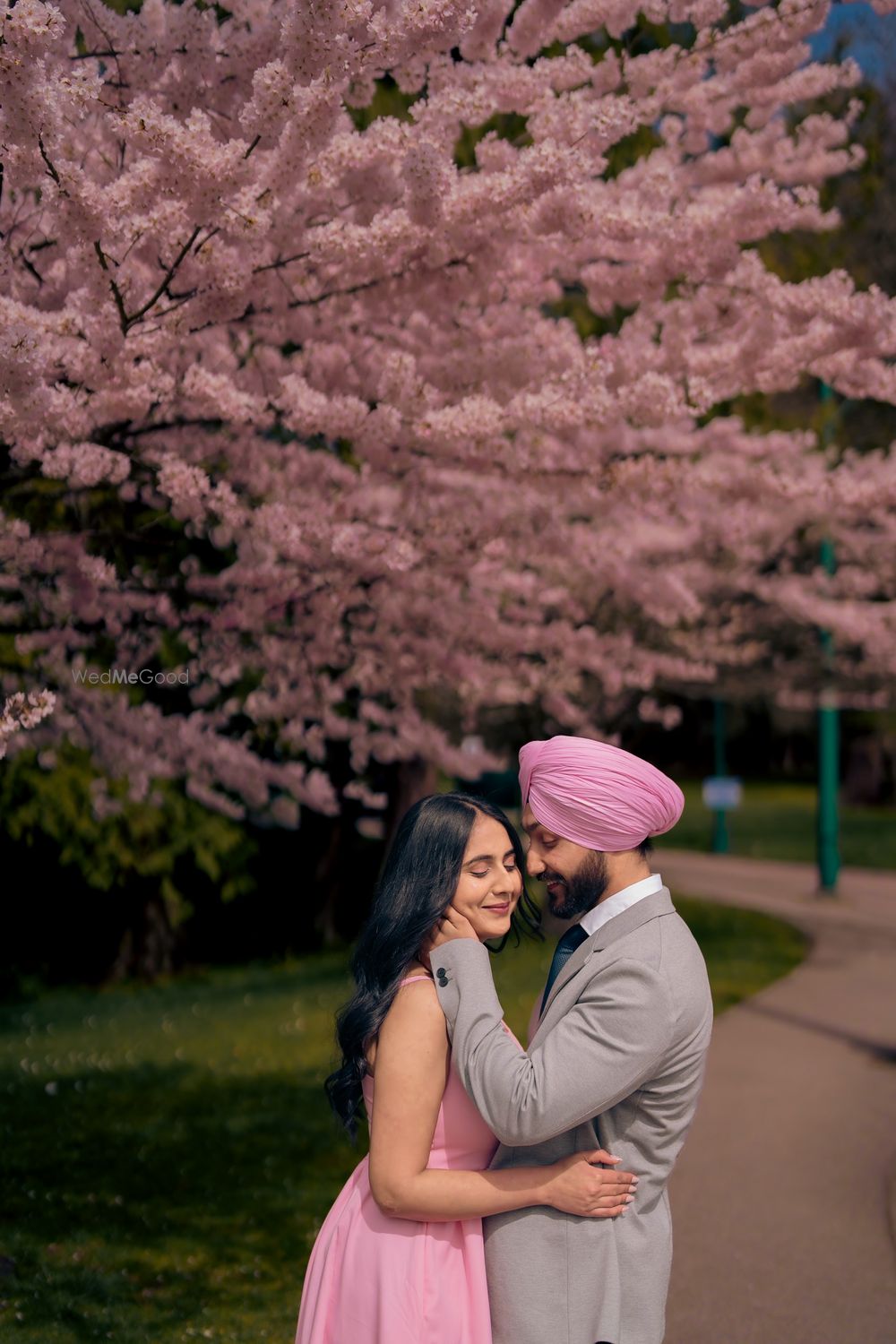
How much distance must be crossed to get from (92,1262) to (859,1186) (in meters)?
3.52

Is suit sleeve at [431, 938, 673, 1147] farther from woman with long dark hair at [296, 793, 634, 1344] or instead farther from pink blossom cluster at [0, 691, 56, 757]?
pink blossom cluster at [0, 691, 56, 757]

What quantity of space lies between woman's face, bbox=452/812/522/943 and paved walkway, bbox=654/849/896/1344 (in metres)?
2.94

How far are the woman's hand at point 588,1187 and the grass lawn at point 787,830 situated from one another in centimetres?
2597

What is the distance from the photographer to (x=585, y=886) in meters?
2.56

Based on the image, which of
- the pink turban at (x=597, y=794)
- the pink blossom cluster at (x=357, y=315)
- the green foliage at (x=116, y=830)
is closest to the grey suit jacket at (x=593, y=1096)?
the pink turban at (x=597, y=794)

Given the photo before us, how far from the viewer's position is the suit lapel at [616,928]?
8.11ft

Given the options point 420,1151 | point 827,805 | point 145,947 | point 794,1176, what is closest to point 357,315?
point 420,1151

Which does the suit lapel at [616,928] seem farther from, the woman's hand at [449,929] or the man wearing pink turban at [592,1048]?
the woman's hand at [449,929]

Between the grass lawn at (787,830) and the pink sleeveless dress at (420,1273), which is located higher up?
the pink sleeveless dress at (420,1273)

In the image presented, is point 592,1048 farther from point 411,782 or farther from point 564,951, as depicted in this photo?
point 411,782

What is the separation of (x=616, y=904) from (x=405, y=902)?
1.28 feet

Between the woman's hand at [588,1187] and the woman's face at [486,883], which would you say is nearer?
the woman's hand at [588,1187]

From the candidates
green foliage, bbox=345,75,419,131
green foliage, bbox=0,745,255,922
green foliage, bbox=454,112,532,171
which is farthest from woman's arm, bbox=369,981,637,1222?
green foliage, bbox=0,745,255,922

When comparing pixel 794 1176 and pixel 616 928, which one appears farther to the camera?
pixel 794 1176
